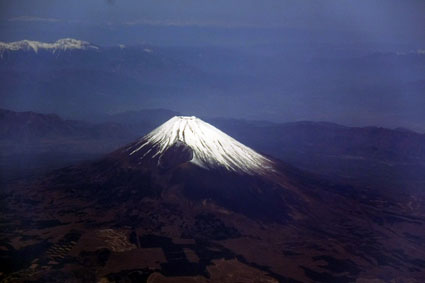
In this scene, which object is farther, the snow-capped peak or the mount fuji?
the snow-capped peak

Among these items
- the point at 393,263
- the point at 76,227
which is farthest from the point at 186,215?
the point at 393,263

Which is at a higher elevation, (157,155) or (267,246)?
(157,155)

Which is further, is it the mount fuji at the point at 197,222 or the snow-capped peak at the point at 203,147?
the snow-capped peak at the point at 203,147

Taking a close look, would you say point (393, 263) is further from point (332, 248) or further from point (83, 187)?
point (83, 187)

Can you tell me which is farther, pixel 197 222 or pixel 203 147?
pixel 203 147

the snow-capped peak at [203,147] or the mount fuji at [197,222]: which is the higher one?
the snow-capped peak at [203,147]
